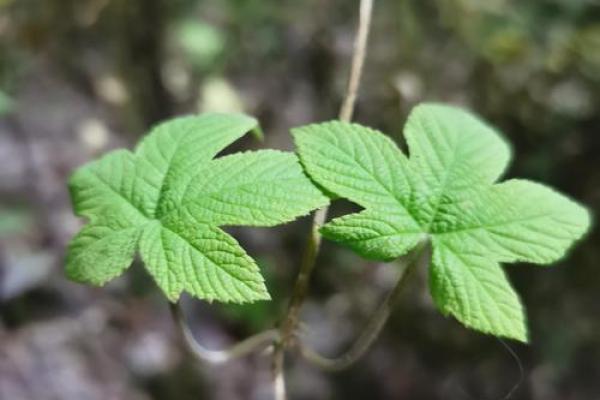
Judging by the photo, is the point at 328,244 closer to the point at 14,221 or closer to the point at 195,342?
the point at 14,221

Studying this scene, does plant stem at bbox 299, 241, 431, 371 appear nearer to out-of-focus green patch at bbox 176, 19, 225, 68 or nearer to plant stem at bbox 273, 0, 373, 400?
plant stem at bbox 273, 0, 373, 400

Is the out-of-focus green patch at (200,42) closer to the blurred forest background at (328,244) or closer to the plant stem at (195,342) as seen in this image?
the blurred forest background at (328,244)

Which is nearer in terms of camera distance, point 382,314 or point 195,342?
point 382,314

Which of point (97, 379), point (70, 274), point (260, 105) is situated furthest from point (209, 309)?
point (70, 274)

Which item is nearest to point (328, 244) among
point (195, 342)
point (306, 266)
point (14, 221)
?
point (14, 221)

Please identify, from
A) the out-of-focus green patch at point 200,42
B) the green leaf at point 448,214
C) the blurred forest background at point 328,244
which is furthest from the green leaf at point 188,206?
the out-of-focus green patch at point 200,42
